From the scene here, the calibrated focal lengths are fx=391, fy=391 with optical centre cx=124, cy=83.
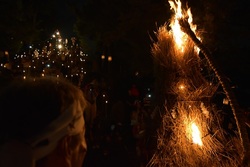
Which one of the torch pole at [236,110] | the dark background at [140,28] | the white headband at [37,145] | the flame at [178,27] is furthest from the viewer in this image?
the dark background at [140,28]

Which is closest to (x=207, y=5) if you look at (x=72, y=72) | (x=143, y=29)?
(x=143, y=29)

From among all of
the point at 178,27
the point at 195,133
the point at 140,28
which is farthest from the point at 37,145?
the point at 140,28

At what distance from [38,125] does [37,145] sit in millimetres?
60

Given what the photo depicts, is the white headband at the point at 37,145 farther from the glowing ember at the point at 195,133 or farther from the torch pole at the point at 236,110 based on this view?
the glowing ember at the point at 195,133

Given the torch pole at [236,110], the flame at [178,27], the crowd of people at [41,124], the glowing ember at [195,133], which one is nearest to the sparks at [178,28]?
the flame at [178,27]

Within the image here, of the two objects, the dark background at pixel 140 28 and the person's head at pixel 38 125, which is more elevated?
the dark background at pixel 140 28

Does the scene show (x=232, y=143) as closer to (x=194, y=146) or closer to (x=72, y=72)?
(x=194, y=146)

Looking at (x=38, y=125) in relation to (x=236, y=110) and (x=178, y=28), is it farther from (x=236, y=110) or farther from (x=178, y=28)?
(x=178, y=28)

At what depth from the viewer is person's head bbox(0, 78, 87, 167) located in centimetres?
116

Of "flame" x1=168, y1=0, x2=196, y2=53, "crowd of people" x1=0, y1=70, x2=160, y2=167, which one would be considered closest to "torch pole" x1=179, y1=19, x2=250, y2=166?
→ "flame" x1=168, y1=0, x2=196, y2=53

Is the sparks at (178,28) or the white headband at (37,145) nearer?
the white headband at (37,145)

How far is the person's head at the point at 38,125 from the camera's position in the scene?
116cm

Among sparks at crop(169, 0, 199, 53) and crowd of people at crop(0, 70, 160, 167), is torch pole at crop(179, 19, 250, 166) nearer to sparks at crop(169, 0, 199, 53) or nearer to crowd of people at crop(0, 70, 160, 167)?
sparks at crop(169, 0, 199, 53)

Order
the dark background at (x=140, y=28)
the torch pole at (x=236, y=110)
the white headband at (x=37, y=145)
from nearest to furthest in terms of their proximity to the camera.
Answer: the white headband at (x=37, y=145), the torch pole at (x=236, y=110), the dark background at (x=140, y=28)
